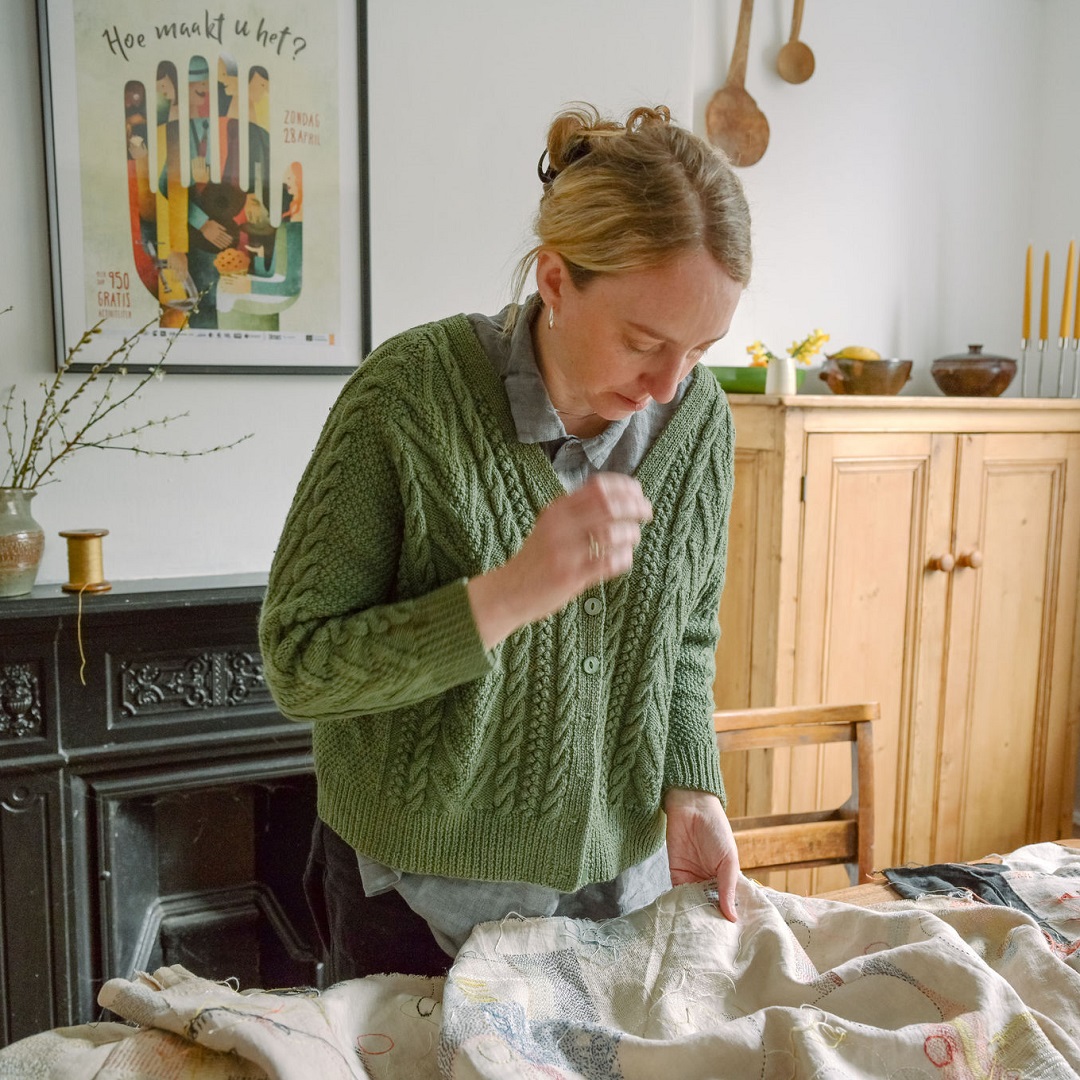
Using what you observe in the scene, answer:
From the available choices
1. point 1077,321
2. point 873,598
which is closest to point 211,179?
point 873,598

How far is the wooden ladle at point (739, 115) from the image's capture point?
2.68 metres

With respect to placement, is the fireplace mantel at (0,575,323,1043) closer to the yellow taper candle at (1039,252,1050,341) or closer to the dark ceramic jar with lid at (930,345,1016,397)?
the dark ceramic jar with lid at (930,345,1016,397)

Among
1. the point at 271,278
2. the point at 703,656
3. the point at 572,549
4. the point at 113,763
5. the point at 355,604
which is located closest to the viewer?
the point at 572,549

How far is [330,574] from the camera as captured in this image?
97 cm

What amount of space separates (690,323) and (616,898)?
646 millimetres

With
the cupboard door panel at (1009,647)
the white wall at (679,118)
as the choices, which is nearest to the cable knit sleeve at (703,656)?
the white wall at (679,118)

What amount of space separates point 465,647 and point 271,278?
1380 mm

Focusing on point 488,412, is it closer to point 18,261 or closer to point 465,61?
point 18,261

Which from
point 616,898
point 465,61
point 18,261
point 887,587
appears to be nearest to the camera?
point 616,898

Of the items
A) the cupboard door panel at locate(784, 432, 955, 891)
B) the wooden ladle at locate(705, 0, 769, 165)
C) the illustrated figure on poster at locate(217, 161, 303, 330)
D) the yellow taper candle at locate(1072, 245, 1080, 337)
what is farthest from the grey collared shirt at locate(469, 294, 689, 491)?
Result: the yellow taper candle at locate(1072, 245, 1080, 337)

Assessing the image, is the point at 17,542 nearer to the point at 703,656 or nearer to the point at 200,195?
the point at 200,195

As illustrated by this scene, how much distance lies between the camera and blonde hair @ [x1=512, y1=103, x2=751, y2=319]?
96 cm

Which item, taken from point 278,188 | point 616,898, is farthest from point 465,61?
point 616,898

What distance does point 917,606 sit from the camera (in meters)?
2.50
